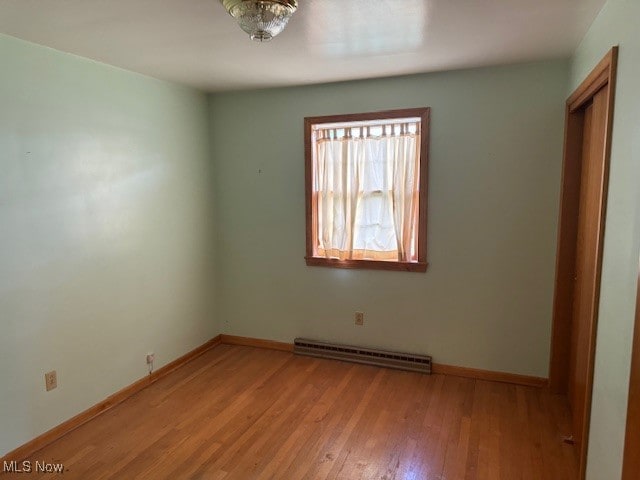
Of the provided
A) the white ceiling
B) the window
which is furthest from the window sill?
the white ceiling

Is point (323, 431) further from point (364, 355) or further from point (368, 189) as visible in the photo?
point (368, 189)

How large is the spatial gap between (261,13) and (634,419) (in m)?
2.05

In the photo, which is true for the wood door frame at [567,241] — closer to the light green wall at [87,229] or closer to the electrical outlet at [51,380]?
the light green wall at [87,229]

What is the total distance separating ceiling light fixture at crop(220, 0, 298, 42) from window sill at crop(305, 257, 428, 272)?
2.11 metres

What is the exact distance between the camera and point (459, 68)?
9.87 ft

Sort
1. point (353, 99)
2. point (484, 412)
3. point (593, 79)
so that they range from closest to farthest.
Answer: point (593, 79) < point (484, 412) < point (353, 99)

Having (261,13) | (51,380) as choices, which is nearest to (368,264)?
(261,13)

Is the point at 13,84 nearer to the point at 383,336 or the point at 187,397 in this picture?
the point at 187,397

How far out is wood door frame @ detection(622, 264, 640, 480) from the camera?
1.32m

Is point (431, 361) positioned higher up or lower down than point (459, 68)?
lower down

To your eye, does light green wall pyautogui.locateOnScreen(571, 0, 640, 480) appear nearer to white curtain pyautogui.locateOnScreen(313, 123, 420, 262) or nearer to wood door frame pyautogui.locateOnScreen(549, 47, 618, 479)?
wood door frame pyautogui.locateOnScreen(549, 47, 618, 479)

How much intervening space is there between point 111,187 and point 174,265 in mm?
892

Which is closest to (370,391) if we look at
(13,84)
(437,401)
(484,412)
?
(437,401)

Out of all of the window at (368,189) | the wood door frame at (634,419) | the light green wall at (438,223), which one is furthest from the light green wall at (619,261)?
the window at (368,189)
